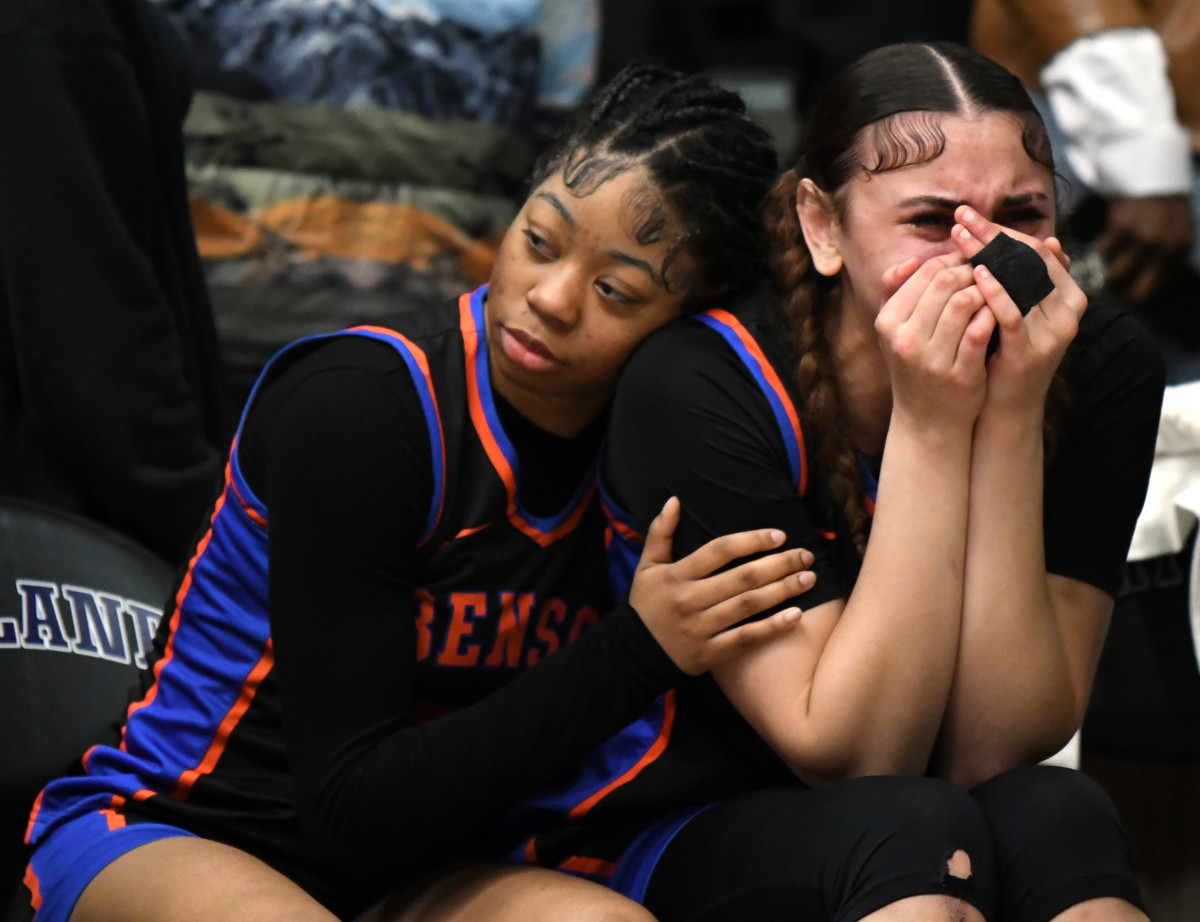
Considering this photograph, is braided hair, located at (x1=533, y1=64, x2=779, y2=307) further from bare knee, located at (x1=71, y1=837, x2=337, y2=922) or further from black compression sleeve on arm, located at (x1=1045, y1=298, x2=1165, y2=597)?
bare knee, located at (x1=71, y1=837, x2=337, y2=922)

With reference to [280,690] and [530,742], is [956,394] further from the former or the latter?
[280,690]

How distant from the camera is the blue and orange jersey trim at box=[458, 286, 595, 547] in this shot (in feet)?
4.05

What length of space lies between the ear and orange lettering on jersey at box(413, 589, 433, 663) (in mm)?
452

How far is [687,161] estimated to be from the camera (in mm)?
1244

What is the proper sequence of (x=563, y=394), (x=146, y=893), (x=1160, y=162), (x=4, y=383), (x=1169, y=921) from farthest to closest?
(x=1160, y=162)
(x=1169, y=921)
(x=4, y=383)
(x=563, y=394)
(x=146, y=893)

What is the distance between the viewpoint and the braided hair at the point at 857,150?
1199 millimetres

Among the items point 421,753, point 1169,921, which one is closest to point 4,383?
point 421,753

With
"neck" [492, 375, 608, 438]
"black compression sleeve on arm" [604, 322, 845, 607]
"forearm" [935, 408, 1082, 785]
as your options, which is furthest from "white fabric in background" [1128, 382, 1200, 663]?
"neck" [492, 375, 608, 438]

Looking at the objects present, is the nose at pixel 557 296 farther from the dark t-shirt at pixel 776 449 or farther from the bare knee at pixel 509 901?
the bare knee at pixel 509 901

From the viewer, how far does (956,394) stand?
1165mm

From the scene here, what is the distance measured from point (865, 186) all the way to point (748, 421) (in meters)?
0.23

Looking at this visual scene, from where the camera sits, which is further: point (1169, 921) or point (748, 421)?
point (1169, 921)

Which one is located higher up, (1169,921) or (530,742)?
(530,742)

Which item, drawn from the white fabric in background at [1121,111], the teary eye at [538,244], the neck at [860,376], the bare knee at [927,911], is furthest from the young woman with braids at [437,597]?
the white fabric in background at [1121,111]
